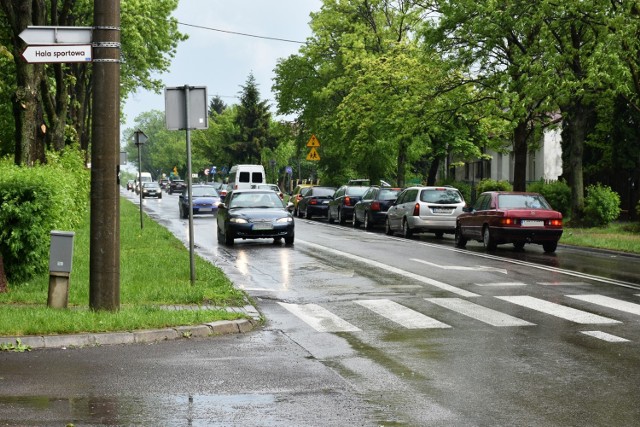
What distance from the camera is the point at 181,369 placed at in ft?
27.7

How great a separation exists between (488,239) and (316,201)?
2310 cm

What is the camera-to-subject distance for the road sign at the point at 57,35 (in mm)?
A: 10844

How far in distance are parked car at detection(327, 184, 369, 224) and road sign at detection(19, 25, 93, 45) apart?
3016 cm

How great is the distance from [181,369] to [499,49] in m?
30.2

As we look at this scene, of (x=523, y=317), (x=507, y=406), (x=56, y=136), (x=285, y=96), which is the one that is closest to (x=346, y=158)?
(x=285, y=96)

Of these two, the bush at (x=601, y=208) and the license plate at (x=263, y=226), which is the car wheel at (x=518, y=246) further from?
the bush at (x=601, y=208)

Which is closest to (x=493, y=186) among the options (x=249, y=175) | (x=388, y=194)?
(x=388, y=194)

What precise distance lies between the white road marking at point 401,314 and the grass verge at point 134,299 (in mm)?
1740

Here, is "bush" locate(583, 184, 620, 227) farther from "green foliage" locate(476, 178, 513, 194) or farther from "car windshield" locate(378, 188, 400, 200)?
"green foliage" locate(476, 178, 513, 194)

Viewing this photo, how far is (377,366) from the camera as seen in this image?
28.4ft

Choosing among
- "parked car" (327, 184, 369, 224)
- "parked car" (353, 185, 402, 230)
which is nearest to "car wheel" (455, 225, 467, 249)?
"parked car" (353, 185, 402, 230)

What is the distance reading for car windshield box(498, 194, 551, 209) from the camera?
24094 mm

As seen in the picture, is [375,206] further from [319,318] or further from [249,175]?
[249,175]

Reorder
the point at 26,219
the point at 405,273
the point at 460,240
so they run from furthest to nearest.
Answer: the point at 460,240 → the point at 405,273 → the point at 26,219
